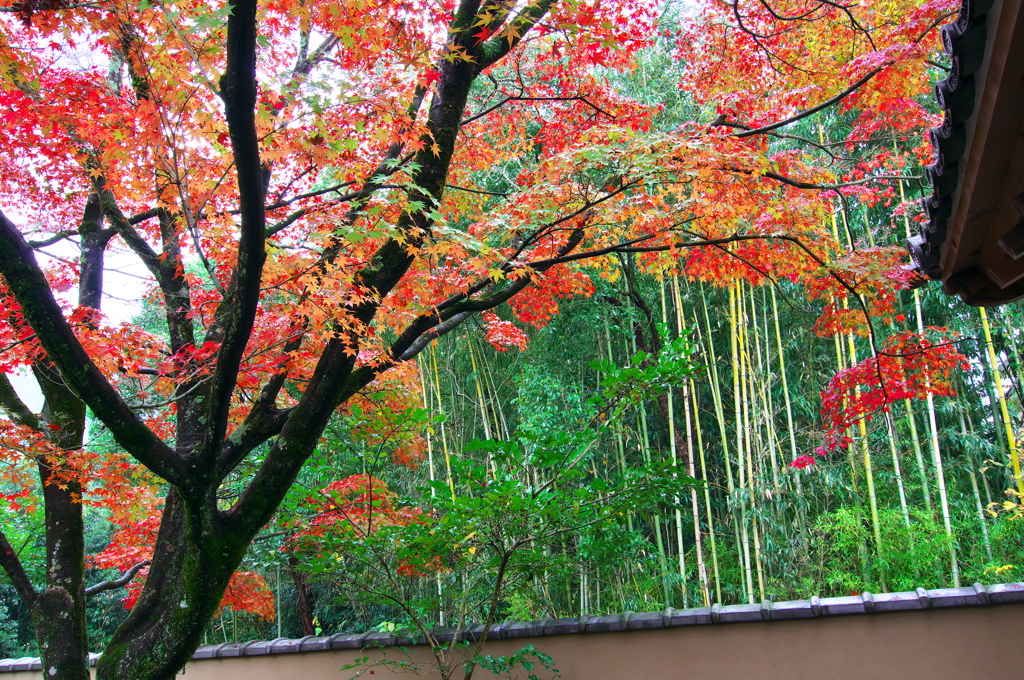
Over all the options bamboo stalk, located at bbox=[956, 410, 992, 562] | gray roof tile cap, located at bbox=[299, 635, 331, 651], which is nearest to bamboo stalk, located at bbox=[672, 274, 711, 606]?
bamboo stalk, located at bbox=[956, 410, 992, 562]

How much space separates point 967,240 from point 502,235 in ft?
6.42

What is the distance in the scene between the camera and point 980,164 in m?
1.75

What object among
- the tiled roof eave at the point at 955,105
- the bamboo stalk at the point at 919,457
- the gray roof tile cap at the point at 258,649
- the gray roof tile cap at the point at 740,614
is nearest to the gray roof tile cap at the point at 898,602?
the gray roof tile cap at the point at 740,614

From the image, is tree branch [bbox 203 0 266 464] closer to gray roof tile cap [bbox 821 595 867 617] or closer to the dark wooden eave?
the dark wooden eave

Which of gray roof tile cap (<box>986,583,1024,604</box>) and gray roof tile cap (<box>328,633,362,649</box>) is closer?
gray roof tile cap (<box>986,583,1024,604</box>)

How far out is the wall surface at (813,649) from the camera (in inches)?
119

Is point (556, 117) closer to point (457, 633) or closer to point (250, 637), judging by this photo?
point (457, 633)

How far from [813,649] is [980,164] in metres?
2.49

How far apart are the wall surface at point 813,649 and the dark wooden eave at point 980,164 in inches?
64.0

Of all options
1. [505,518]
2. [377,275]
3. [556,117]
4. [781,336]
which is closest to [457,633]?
[505,518]

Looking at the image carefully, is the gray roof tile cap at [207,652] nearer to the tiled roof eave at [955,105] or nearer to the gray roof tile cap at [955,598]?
the gray roof tile cap at [955,598]

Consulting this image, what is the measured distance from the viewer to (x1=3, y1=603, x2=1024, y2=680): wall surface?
9.96 ft

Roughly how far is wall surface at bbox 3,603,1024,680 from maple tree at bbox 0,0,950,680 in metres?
1.66

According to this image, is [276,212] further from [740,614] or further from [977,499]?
[977,499]
